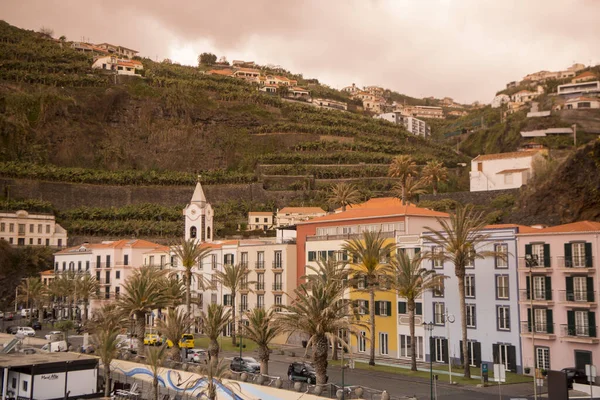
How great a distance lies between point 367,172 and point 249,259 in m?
65.0

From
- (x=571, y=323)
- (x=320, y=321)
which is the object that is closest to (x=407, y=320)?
(x=571, y=323)

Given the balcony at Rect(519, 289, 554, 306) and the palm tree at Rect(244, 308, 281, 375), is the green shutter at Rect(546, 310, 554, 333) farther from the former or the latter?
the palm tree at Rect(244, 308, 281, 375)

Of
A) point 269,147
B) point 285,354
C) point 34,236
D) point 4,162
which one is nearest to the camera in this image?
point 285,354

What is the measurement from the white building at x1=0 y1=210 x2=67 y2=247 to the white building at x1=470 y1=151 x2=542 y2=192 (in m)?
64.2

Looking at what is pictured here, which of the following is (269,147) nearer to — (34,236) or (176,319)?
(34,236)

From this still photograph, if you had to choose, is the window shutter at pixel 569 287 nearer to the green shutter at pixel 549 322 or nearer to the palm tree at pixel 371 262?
the green shutter at pixel 549 322

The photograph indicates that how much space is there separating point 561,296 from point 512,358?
526 cm

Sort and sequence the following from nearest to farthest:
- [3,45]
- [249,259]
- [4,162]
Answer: [249,259] < [4,162] < [3,45]

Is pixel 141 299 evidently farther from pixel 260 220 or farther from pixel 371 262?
pixel 260 220

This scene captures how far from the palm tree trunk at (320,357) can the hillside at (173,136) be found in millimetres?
79647

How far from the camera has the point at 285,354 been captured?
53062 millimetres

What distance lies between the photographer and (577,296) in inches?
1641

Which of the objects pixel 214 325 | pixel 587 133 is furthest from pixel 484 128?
pixel 214 325

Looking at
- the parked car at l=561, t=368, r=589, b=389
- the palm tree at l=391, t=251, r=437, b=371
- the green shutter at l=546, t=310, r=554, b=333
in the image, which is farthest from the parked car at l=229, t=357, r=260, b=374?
the green shutter at l=546, t=310, r=554, b=333
